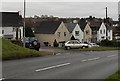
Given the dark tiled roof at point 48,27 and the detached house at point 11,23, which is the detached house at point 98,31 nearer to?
the dark tiled roof at point 48,27

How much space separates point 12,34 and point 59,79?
5992 cm

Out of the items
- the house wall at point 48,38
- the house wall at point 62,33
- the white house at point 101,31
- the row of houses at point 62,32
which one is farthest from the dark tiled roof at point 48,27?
the white house at point 101,31

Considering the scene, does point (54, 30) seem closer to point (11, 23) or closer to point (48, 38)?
point (48, 38)

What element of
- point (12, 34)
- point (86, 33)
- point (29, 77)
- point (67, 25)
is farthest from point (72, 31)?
point (29, 77)

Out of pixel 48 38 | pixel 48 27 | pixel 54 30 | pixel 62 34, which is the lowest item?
pixel 48 38

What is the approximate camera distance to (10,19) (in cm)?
7069

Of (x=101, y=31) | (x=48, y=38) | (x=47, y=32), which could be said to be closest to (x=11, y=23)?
(x=47, y=32)

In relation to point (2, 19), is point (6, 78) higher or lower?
lower

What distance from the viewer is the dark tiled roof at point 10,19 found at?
6931cm

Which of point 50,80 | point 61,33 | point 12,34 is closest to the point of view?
point 50,80

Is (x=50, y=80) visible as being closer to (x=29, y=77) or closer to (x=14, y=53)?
(x=29, y=77)

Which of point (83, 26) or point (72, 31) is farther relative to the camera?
point (83, 26)

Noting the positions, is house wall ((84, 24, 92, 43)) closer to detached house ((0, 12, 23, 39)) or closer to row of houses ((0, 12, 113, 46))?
row of houses ((0, 12, 113, 46))

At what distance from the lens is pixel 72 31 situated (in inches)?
3091
